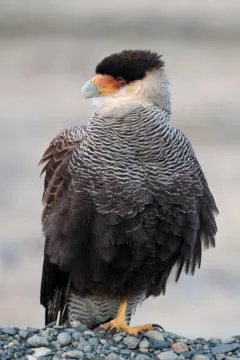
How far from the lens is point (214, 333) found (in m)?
12.0

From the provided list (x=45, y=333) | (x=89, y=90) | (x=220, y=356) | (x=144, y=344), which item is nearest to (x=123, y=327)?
(x=144, y=344)

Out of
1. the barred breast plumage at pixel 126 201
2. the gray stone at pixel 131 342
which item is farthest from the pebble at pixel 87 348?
the barred breast plumage at pixel 126 201

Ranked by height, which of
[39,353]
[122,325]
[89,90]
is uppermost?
[89,90]

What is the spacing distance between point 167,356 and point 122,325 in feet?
2.29

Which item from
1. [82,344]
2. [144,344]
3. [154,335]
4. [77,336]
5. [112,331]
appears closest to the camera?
[82,344]

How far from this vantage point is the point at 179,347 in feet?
24.4

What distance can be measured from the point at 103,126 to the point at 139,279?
1.08 metres

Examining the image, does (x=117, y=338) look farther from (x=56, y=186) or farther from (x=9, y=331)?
(x=56, y=186)

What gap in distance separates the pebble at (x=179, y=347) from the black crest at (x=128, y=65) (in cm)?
180

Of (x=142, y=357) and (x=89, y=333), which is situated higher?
(x=89, y=333)

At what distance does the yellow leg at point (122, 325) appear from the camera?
25.6ft

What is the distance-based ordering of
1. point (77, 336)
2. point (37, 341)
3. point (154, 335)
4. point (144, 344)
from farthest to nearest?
point (154, 335) → point (144, 344) → point (77, 336) → point (37, 341)

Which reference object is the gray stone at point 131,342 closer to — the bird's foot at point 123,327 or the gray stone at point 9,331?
the bird's foot at point 123,327

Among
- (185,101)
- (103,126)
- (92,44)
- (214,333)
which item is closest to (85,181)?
(103,126)
